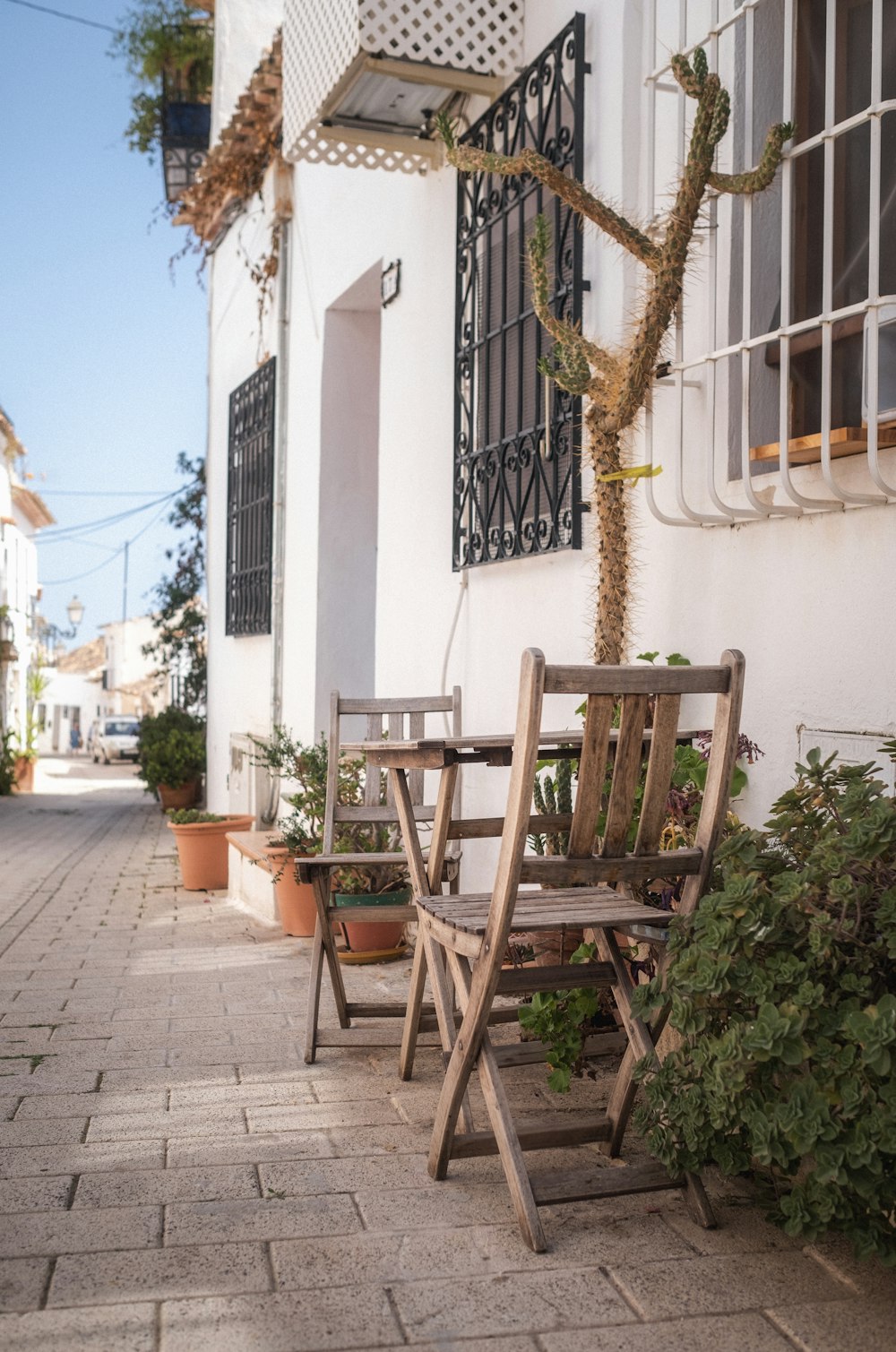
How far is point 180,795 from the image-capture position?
42.8 ft

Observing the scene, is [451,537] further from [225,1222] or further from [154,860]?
[154,860]

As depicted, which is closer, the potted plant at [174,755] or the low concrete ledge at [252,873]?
the low concrete ledge at [252,873]

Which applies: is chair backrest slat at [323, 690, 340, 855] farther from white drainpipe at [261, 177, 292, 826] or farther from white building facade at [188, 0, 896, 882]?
white drainpipe at [261, 177, 292, 826]

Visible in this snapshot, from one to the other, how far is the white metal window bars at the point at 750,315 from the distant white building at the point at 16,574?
18.0 meters

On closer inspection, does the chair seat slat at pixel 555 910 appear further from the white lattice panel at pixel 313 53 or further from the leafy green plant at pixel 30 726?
the leafy green plant at pixel 30 726

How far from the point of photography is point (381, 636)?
6566 mm

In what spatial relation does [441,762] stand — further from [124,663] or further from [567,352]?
[124,663]

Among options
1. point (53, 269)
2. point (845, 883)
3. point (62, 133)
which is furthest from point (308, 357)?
point (53, 269)

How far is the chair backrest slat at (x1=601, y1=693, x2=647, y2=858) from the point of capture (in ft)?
8.74

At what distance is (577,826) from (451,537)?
10.1 feet

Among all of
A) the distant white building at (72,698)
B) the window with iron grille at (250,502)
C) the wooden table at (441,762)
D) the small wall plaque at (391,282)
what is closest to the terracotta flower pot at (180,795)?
the window with iron grille at (250,502)

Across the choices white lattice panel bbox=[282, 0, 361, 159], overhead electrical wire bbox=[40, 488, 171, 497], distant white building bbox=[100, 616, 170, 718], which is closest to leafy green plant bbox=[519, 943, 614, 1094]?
white lattice panel bbox=[282, 0, 361, 159]

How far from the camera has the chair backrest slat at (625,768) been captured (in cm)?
266

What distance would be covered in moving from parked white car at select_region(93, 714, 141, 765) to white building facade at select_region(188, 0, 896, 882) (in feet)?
83.8
